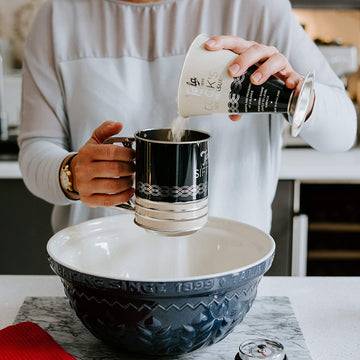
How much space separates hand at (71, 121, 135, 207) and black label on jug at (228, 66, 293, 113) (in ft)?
0.52

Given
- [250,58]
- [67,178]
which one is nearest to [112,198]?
[67,178]

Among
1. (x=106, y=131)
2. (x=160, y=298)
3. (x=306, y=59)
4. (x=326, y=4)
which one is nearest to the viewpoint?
(x=160, y=298)

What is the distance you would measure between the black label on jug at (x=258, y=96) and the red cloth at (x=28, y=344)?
0.39m

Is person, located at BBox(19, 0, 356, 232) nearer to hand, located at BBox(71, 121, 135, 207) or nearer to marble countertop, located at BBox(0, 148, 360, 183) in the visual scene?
hand, located at BBox(71, 121, 135, 207)

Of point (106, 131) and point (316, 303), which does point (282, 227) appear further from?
point (106, 131)

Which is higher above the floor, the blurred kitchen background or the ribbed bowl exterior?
the ribbed bowl exterior

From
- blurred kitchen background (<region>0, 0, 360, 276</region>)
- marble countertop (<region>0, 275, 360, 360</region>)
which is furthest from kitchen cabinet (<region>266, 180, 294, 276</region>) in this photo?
marble countertop (<region>0, 275, 360, 360</region>)

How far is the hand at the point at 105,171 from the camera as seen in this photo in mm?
820

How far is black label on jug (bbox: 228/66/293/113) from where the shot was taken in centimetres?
77

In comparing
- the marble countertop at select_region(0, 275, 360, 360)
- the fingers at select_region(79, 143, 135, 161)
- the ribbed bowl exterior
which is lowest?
the marble countertop at select_region(0, 275, 360, 360)

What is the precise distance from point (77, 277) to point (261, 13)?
0.70 m

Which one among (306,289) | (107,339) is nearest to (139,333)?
(107,339)

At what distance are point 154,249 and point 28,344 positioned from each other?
248mm

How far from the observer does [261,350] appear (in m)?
0.69
